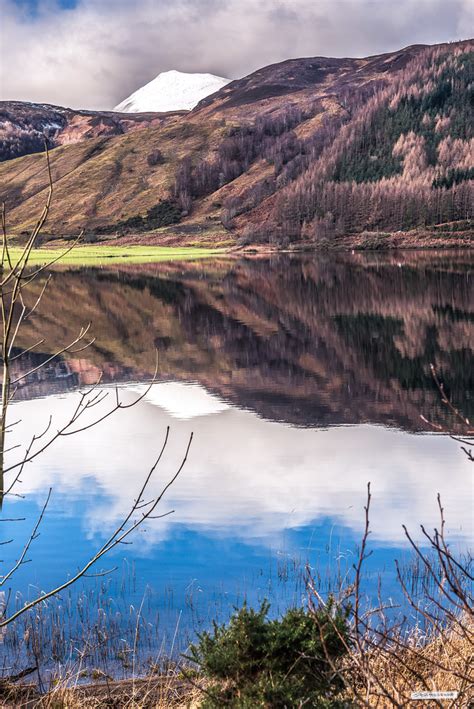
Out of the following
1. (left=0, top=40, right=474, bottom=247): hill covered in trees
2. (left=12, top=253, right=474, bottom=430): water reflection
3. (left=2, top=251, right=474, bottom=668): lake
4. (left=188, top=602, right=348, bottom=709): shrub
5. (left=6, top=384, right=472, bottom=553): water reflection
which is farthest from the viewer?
(left=0, top=40, right=474, bottom=247): hill covered in trees

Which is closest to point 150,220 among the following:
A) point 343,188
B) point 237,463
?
point 343,188

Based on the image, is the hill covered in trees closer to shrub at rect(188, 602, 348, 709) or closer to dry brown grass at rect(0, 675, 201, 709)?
dry brown grass at rect(0, 675, 201, 709)

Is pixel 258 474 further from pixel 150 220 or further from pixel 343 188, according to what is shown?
pixel 150 220

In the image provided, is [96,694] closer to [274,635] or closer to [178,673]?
[178,673]

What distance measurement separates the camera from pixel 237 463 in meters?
15.7

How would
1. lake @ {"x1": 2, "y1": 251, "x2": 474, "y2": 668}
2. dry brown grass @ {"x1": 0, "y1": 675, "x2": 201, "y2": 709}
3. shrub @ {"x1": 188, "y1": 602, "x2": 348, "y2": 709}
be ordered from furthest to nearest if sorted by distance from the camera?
1. lake @ {"x1": 2, "y1": 251, "x2": 474, "y2": 668}
2. dry brown grass @ {"x1": 0, "y1": 675, "x2": 201, "y2": 709}
3. shrub @ {"x1": 188, "y1": 602, "x2": 348, "y2": 709}

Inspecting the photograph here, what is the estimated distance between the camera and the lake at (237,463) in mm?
10039

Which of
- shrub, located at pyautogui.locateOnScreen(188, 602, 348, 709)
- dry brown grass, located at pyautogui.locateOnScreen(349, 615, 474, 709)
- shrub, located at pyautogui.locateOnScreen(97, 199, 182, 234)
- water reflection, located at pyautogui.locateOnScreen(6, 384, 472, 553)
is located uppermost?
shrub, located at pyautogui.locateOnScreen(97, 199, 182, 234)

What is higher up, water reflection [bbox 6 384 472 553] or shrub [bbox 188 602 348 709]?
shrub [bbox 188 602 348 709]

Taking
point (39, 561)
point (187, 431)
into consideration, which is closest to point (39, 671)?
point (39, 561)

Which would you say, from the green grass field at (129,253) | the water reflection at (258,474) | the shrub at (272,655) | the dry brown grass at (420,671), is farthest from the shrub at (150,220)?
the shrub at (272,655)

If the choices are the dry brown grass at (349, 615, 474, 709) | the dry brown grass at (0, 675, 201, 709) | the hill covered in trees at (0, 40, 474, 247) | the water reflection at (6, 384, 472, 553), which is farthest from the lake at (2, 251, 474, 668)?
the hill covered in trees at (0, 40, 474, 247)

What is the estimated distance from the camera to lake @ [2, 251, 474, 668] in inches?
395

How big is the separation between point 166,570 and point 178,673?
10.5 feet
